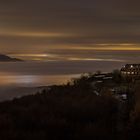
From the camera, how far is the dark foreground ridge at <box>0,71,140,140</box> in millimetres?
32219

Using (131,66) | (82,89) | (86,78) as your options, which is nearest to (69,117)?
(82,89)

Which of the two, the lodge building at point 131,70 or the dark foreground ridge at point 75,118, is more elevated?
the lodge building at point 131,70

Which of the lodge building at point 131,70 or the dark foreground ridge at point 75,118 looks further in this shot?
the lodge building at point 131,70

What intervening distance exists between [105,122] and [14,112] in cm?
1070

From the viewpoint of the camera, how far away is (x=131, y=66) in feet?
276

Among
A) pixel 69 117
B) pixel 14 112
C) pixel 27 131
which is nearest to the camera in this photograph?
pixel 27 131

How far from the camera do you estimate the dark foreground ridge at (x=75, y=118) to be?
32.2 m

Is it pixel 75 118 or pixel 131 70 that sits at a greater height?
pixel 131 70

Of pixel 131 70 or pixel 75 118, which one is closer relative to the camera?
pixel 75 118

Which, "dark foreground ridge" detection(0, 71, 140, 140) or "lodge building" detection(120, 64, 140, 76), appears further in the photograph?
"lodge building" detection(120, 64, 140, 76)

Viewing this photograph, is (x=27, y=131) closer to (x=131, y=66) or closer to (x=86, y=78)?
(x=86, y=78)

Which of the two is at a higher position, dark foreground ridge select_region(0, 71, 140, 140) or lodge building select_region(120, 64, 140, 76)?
lodge building select_region(120, 64, 140, 76)

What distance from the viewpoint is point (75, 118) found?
1609 inches

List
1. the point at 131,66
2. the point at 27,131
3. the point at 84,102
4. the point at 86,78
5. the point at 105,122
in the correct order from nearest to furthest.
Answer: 1. the point at 27,131
2. the point at 105,122
3. the point at 84,102
4. the point at 86,78
5. the point at 131,66
